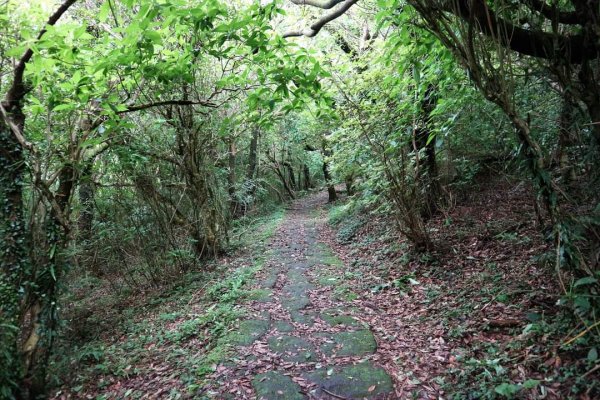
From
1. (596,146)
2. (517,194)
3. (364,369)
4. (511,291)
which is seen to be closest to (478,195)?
(517,194)

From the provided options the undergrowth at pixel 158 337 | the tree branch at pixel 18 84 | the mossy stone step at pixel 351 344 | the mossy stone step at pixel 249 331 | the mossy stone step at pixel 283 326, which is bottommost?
the mossy stone step at pixel 351 344

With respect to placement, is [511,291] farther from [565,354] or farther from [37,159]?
[37,159]

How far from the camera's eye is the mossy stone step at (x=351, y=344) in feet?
13.9

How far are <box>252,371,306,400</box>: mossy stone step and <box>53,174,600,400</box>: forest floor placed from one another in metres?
0.02

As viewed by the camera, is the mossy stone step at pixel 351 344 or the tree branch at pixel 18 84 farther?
the mossy stone step at pixel 351 344

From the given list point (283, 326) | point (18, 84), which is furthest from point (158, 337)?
point (18, 84)

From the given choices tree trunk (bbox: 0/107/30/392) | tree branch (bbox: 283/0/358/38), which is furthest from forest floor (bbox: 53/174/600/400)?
tree branch (bbox: 283/0/358/38)

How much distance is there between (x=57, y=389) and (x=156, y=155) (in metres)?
4.75

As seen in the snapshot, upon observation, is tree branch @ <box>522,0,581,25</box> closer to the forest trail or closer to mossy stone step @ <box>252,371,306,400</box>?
the forest trail

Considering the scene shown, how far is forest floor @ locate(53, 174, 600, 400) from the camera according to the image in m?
3.35

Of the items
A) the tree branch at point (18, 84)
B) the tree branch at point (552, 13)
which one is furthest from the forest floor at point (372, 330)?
the tree branch at point (18, 84)

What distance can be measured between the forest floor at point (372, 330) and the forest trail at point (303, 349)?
0.02 m

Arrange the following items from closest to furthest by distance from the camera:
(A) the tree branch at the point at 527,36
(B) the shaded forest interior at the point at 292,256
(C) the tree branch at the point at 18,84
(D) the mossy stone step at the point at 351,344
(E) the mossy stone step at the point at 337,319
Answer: (A) the tree branch at the point at 527,36, (B) the shaded forest interior at the point at 292,256, (C) the tree branch at the point at 18,84, (D) the mossy stone step at the point at 351,344, (E) the mossy stone step at the point at 337,319

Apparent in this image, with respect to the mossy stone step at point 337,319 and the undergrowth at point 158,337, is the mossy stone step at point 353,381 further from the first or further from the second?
the undergrowth at point 158,337
